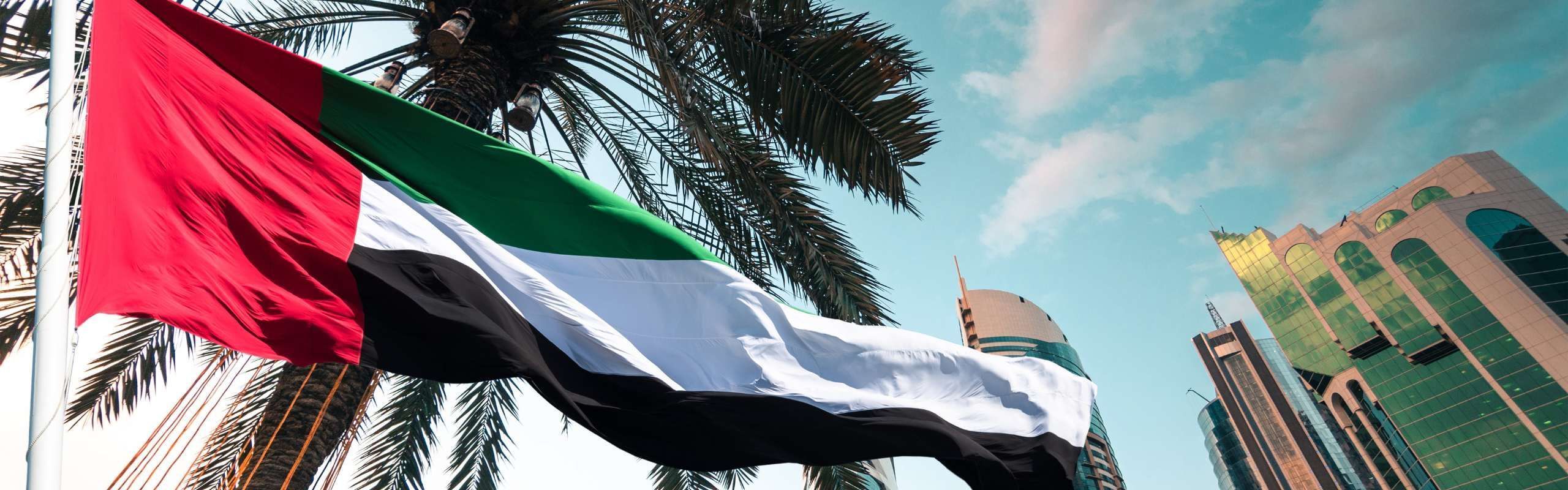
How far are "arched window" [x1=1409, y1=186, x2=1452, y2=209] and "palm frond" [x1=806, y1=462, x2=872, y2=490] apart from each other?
70019 mm

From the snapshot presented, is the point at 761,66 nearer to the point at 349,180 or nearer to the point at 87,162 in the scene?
the point at 349,180

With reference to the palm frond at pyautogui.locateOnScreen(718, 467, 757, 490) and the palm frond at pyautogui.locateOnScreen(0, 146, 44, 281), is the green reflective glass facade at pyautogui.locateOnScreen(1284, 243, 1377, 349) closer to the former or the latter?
the palm frond at pyautogui.locateOnScreen(718, 467, 757, 490)

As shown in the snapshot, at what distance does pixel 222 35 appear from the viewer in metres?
3.10

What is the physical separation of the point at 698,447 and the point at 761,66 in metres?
2.69

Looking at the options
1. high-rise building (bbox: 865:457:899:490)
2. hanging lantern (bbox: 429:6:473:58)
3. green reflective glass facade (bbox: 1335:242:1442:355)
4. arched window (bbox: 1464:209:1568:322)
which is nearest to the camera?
hanging lantern (bbox: 429:6:473:58)

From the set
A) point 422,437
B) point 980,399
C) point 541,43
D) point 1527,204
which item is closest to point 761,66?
point 541,43

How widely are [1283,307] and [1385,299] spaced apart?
1078cm

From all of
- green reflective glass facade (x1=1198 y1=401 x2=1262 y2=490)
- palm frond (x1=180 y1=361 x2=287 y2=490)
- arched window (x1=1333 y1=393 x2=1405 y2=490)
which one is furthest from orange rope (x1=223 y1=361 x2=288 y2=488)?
green reflective glass facade (x1=1198 y1=401 x2=1262 y2=490)

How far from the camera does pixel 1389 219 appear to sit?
62.3m

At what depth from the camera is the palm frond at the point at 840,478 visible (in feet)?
20.8

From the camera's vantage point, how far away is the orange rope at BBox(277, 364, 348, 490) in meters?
3.65

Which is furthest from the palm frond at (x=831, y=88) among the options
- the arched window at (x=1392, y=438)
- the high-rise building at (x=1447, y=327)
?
the arched window at (x=1392, y=438)

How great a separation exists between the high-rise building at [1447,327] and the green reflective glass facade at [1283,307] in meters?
0.19

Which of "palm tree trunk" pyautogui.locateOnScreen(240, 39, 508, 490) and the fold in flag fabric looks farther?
"palm tree trunk" pyautogui.locateOnScreen(240, 39, 508, 490)
